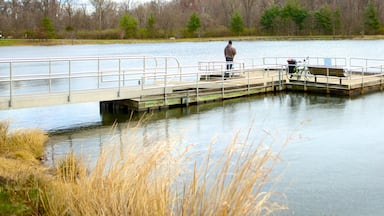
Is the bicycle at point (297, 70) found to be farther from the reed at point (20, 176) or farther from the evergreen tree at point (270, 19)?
the evergreen tree at point (270, 19)

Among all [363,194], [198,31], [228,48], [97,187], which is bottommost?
[363,194]

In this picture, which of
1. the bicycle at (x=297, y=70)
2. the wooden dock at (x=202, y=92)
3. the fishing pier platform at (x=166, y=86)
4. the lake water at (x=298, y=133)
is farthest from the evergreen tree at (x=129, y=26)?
the lake water at (x=298, y=133)

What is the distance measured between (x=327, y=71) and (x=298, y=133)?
836cm

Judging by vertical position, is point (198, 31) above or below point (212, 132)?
above

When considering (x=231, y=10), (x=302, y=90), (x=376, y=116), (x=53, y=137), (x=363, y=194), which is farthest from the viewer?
(x=231, y=10)

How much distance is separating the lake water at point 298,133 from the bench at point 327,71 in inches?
54.7

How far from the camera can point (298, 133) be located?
1212 centimetres

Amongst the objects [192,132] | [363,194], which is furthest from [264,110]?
[363,194]

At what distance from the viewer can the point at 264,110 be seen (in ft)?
53.5

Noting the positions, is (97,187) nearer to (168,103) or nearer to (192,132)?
(192,132)

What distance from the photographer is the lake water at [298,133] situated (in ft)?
26.1

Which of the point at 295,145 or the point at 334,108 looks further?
the point at 334,108

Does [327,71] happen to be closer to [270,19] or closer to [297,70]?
[297,70]

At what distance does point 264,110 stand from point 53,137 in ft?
21.2
